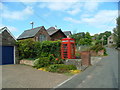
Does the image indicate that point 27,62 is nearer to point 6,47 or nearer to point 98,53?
point 6,47

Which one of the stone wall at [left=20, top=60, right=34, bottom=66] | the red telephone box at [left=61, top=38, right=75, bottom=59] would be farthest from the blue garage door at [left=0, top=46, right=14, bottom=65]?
the red telephone box at [left=61, top=38, right=75, bottom=59]

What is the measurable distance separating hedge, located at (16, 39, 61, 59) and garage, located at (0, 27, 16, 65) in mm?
1041

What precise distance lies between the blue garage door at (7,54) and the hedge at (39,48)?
1054 mm

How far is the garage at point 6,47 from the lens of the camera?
42.1ft

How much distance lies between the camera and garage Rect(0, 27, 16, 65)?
12.8 m

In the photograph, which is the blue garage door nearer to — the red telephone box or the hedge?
the hedge

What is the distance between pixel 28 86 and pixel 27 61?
753 centimetres

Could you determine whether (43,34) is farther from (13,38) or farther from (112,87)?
(112,87)

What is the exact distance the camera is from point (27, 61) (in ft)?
42.2

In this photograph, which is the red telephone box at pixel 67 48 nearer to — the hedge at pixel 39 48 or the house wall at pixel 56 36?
the hedge at pixel 39 48

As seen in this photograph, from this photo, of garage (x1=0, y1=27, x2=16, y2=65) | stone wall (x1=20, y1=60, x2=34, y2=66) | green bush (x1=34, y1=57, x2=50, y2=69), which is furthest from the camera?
garage (x1=0, y1=27, x2=16, y2=65)

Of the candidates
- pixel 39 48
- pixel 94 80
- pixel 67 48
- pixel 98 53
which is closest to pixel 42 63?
pixel 39 48

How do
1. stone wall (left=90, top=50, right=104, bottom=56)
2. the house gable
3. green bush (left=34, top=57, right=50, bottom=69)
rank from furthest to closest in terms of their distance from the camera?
stone wall (left=90, top=50, right=104, bottom=56)
the house gable
green bush (left=34, top=57, right=50, bottom=69)

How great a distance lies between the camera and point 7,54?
518 inches
